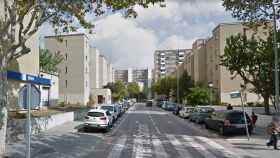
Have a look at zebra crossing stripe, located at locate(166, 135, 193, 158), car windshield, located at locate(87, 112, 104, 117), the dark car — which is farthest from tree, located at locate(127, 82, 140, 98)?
zebra crossing stripe, located at locate(166, 135, 193, 158)

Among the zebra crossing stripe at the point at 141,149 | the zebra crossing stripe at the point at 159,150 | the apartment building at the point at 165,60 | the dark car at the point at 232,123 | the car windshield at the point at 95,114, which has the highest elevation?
the apartment building at the point at 165,60

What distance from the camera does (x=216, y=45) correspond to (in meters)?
68.2

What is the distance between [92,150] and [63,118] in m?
15.0

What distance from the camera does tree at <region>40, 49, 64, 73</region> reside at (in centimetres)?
7406

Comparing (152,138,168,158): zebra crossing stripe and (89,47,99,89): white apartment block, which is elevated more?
(89,47,99,89): white apartment block

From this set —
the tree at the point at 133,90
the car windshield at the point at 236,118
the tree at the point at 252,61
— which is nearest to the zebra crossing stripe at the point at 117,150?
the car windshield at the point at 236,118

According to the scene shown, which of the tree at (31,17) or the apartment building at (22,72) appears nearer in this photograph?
the tree at (31,17)

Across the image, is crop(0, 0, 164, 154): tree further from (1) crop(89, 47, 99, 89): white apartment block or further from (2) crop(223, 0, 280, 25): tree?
(1) crop(89, 47, 99, 89): white apartment block

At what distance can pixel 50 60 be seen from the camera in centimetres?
7406

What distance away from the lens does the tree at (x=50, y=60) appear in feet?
243

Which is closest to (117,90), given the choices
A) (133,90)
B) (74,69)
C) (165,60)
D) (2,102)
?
(74,69)

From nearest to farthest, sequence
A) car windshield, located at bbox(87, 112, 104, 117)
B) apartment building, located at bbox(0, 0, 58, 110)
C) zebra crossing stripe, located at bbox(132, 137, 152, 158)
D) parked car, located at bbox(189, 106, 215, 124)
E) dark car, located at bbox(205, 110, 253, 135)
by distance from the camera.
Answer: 1. zebra crossing stripe, located at bbox(132, 137, 152, 158)
2. dark car, located at bbox(205, 110, 253, 135)
3. apartment building, located at bbox(0, 0, 58, 110)
4. car windshield, located at bbox(87, 112, 104, 117)
5. parked car, located at bbox(189, 106, 215, 124)

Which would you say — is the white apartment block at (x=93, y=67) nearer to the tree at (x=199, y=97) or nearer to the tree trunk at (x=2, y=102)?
the tree at (x=199, y=97)

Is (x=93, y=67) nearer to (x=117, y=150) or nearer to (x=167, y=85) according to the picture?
(x=167, y=85)
